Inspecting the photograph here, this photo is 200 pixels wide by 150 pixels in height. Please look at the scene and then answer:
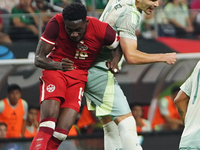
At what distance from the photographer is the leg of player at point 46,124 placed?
3619 millimetres

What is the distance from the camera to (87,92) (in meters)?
4.25

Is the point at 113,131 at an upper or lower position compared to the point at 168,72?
upper

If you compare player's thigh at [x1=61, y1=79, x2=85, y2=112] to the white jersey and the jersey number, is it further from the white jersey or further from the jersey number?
the white jersey

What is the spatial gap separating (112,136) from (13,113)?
2.38 meters

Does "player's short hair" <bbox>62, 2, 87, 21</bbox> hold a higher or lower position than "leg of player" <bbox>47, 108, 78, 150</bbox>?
higher

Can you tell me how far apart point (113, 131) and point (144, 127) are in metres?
2.28

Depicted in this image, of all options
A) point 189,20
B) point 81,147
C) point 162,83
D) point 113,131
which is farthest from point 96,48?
point 189,20

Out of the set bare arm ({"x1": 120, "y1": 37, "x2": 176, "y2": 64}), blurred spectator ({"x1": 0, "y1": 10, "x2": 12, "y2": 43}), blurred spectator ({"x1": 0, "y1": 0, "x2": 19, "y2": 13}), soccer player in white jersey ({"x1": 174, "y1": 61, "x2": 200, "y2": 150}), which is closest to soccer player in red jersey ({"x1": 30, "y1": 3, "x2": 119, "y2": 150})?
bare arm ({"x1": 120, "y1": 37, "x2": 176, "y2": 64})

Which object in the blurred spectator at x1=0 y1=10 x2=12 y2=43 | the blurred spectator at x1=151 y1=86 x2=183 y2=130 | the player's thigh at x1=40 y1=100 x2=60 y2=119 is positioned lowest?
the blurred spectator at x1=151 y1=86 x2=183 y2=130

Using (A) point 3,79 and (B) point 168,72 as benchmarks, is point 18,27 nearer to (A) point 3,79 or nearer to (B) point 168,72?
(A) point 3,79

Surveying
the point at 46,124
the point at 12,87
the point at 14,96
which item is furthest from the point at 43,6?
the point at 46,124

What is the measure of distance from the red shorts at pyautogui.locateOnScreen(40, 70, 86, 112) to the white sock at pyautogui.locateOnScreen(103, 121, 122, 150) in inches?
19.5

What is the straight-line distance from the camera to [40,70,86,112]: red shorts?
12.6ft

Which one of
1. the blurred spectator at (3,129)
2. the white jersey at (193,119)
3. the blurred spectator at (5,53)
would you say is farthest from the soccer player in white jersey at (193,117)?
the blurred spectator at (5,53)
